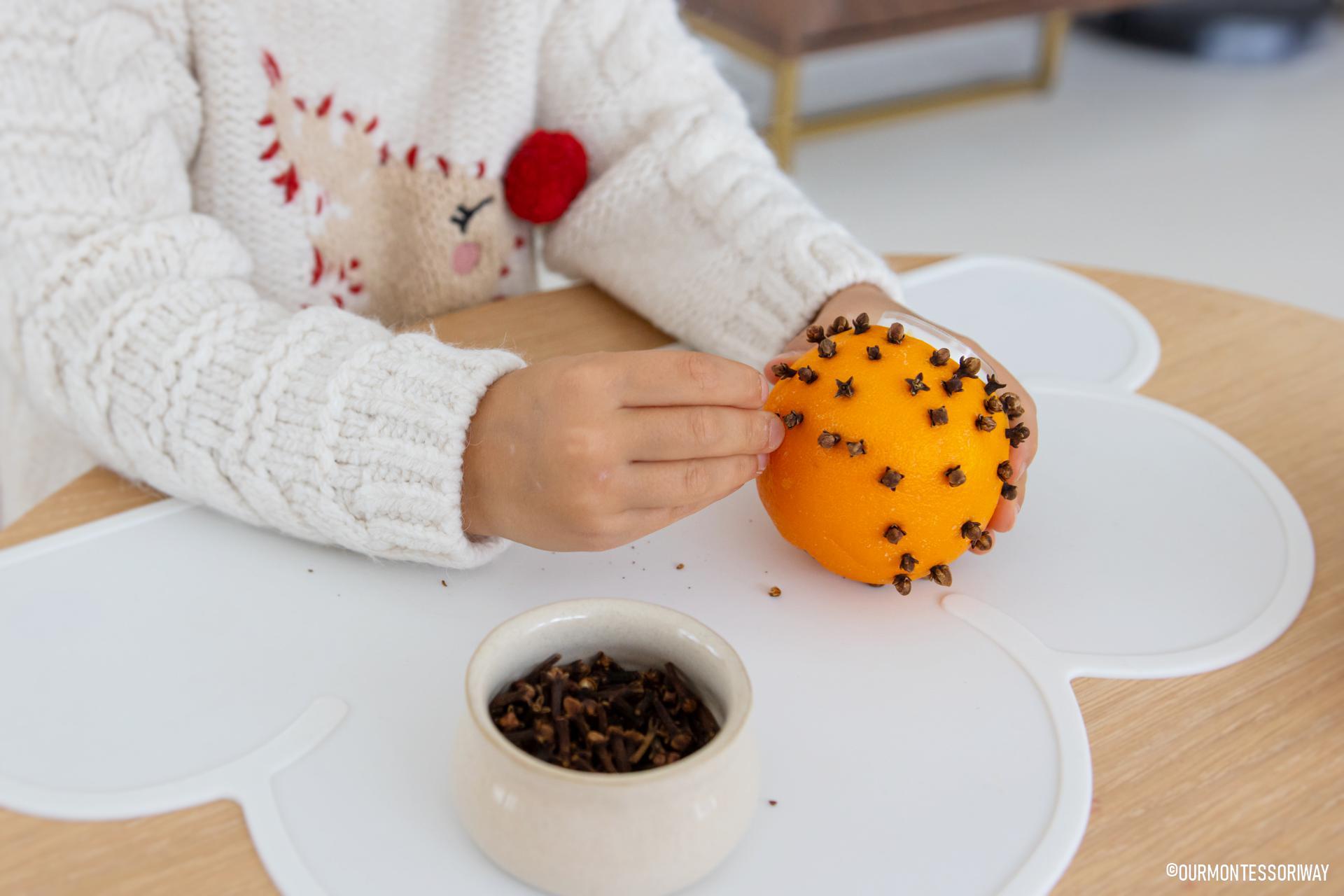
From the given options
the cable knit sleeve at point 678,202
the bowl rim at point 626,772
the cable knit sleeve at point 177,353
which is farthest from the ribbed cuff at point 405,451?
the cable knit sleeve at point 678,202

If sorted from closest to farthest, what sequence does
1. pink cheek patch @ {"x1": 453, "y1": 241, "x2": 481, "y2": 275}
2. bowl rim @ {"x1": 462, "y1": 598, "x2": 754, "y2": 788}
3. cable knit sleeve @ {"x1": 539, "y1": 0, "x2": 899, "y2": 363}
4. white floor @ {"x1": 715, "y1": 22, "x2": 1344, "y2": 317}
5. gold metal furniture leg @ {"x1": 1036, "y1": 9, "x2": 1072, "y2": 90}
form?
bowl rim @ {"x1": 462, "y1": 598, "x2": 754, "y2": 788} < cable knit sleeve @ {"x1": 539, "y1": 0, "x2": 899, "y2": 363} < pink cheek patch @ {"x1": 453, "y1": 241, "x2": 481, "y2": 275} < white floor @ {"x1": 715, "y1": 22, "x2": 1344, "y2": 317} < gold metal furniture leg @ {"x1": 1036, "y1": 9, "x2": 1072, "y2": 90}

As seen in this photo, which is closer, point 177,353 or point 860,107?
point 177,353

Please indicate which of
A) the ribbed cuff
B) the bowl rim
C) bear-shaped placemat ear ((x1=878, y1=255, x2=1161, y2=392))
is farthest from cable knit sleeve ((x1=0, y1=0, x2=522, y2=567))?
bear-shaped placemat ear ((x1=878, y1=255, x2=1161, y2=392))

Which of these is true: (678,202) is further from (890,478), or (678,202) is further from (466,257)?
(890,478)

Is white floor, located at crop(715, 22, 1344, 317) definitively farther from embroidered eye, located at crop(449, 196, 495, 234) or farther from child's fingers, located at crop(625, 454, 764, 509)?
child's fingers, located at crop(625, 454, 764, 509)

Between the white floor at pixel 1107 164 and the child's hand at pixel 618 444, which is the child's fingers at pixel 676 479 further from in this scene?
the white floor at pixel 1107 164

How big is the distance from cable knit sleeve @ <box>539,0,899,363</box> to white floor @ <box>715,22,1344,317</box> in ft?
4.29

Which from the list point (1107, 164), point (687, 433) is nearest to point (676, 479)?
point (687, 433)

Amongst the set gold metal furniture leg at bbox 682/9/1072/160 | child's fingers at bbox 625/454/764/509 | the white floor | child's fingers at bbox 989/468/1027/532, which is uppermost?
child's fingers at bbox 625/454/764/509

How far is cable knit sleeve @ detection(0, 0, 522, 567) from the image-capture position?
590 millimetres

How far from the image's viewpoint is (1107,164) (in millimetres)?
2453

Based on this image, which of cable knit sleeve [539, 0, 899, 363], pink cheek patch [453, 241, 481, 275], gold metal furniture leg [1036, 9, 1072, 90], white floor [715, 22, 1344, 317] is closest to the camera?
cable knit sleeve [539, 0, 899, 363]

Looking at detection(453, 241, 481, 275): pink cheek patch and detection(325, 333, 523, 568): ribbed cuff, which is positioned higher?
detection(325, 333, 523, 568): ribbed cuff

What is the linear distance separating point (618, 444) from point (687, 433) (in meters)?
0.03
